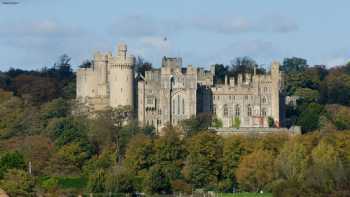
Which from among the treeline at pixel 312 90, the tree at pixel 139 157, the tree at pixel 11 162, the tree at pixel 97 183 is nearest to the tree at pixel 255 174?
the tree at pixel 139 157

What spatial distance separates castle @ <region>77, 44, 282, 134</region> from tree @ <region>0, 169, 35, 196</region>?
22.6m

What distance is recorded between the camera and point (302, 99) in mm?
109375

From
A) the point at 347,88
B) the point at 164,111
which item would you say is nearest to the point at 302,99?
the point at 347,88

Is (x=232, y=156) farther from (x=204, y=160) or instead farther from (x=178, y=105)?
(x=178, y=105)

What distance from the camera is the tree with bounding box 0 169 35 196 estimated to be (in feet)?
241

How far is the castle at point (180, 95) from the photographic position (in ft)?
322

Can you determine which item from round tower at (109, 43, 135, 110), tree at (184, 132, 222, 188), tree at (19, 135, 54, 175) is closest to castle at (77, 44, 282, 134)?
round tower at (109, 43, 135, 110)

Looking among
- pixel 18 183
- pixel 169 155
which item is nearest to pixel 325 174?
pixel 18 183

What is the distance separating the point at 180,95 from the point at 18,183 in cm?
2550

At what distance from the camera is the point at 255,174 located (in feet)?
264

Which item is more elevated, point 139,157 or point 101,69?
point 101,69

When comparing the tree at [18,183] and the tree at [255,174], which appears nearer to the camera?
the tree at [18,183]

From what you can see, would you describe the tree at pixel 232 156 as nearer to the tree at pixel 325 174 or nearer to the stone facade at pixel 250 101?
the tree at pixel 325 174

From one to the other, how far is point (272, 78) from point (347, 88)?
53.4 feet
